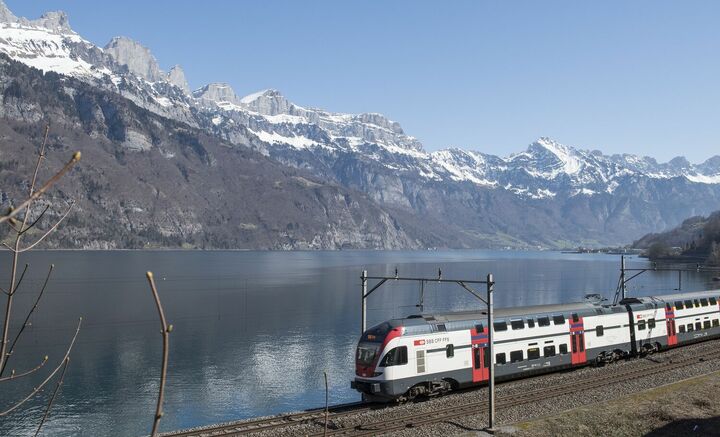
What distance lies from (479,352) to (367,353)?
799cm

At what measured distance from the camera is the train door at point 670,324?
2174 inches

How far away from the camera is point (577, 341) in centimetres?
4734

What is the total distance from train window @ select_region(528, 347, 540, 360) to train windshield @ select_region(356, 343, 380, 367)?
42.0ft

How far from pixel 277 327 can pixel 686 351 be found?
6074 cm

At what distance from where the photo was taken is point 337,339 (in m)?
87.8

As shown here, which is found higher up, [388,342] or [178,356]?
[388,342]

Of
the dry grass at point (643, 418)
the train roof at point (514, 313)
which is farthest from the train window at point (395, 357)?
the dry grass at point (643, 418)

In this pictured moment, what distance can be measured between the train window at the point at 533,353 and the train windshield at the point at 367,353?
12.8 m

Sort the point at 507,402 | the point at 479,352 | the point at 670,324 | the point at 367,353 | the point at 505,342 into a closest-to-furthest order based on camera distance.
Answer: the point at 507,402, the point at 367,353, the point at 479,352, the point at 505,342, the point at 670,324

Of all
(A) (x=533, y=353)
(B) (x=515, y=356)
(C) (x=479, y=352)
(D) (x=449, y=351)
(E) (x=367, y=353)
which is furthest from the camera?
(A) (x=533, y=353)

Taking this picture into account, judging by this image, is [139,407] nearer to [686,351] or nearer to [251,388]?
[251,388]

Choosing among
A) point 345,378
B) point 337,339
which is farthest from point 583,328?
point 337,339

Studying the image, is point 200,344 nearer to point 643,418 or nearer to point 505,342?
point 505,342

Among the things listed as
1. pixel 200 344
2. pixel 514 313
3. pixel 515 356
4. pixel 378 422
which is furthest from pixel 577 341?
pixel 200 344
